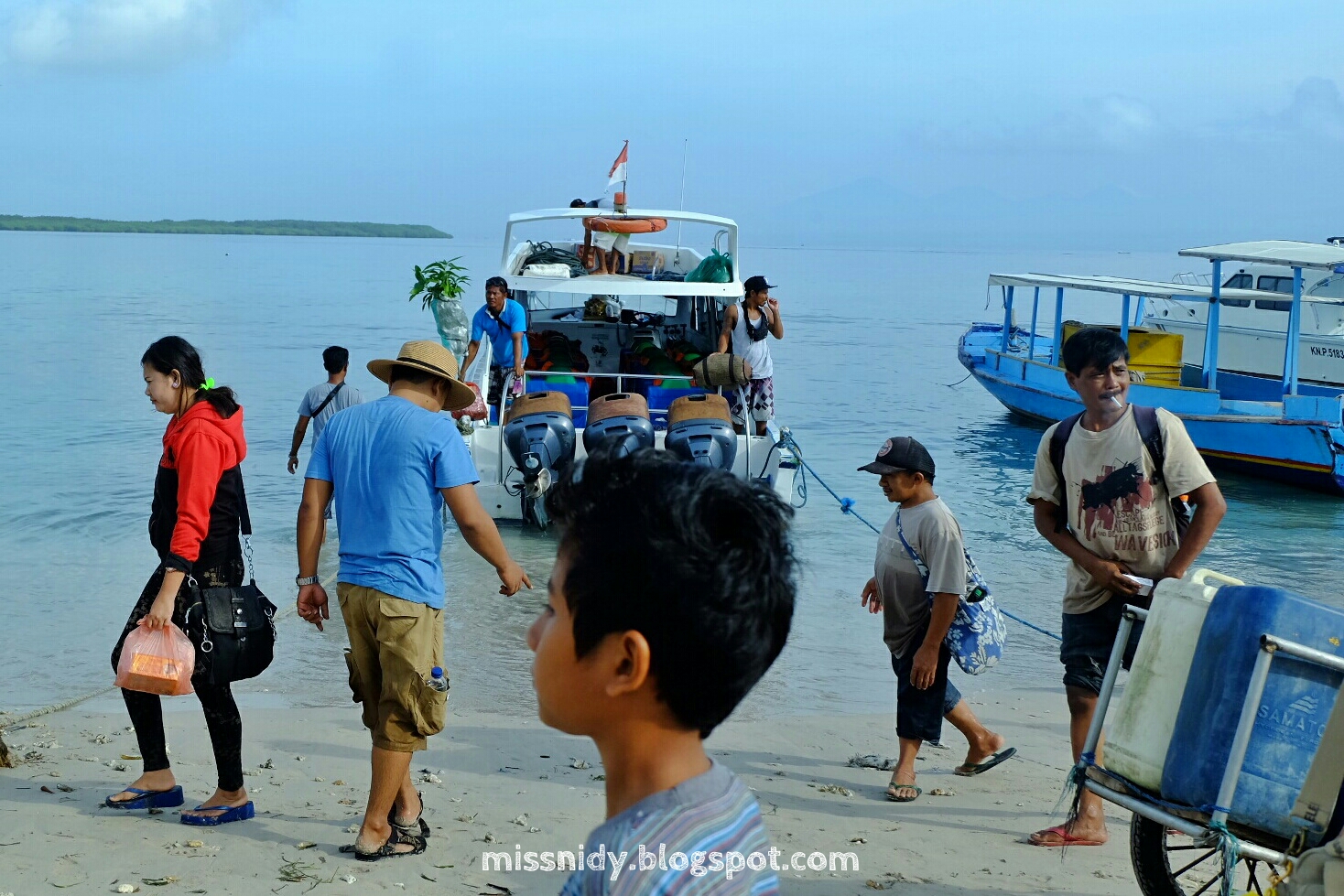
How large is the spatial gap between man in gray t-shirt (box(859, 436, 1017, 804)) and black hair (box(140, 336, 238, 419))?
2.33 meters

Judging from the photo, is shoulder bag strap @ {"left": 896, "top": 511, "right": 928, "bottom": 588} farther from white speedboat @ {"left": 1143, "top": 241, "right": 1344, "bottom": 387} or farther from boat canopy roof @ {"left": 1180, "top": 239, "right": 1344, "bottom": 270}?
white speedboat @ {"left": 1143, "top": 241, "right": 1344, "bottom": 387}

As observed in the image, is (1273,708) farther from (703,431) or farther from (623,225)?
(623,225)

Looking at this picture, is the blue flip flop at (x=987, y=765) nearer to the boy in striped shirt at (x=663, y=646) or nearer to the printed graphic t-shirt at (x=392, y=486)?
the printed graphic t-shirt at (x=392, y=486)

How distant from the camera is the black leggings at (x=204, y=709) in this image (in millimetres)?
4270

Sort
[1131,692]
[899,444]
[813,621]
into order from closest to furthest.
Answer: [1131,692]
[899,444]
[813,621]

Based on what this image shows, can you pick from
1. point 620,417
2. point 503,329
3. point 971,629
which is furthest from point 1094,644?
point 503,329

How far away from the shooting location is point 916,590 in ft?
15.6

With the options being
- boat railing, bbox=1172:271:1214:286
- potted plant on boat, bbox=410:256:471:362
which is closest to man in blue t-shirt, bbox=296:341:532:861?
potted plant on boat, bbox=410:256:471:362

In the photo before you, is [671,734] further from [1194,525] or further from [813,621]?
[813,621]

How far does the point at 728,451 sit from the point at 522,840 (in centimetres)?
572

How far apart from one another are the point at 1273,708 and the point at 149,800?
373 cm

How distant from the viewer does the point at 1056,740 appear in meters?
5.97

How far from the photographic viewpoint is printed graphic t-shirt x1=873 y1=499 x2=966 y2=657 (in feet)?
15.1

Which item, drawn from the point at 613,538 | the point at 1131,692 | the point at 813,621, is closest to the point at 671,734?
the point at 613,538
